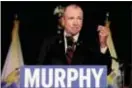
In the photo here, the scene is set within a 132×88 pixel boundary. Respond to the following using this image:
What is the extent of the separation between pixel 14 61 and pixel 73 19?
2.94 ft

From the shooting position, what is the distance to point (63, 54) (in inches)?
188

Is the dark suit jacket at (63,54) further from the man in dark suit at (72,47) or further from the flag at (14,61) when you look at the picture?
the flag at (14,61)

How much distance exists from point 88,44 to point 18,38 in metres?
0.86

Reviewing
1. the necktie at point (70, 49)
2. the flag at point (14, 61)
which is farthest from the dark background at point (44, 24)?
the necktie at point (70, 49)

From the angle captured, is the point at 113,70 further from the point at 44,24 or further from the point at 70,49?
the point at 44,24

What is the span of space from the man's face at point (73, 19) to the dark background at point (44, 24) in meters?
0.06

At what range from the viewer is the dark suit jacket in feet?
15.6

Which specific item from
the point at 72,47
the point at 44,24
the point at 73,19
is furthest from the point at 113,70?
the point at 44,24

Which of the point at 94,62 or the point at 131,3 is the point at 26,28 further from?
the point at 131,3

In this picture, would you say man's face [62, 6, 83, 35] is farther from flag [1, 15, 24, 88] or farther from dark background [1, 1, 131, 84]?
flag [1, 15, 24, 88]

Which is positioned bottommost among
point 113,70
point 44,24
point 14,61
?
point 113,70

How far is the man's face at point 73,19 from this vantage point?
4750mm

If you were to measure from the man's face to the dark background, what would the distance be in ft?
0.21

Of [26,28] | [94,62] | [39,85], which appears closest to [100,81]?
[94,62]
